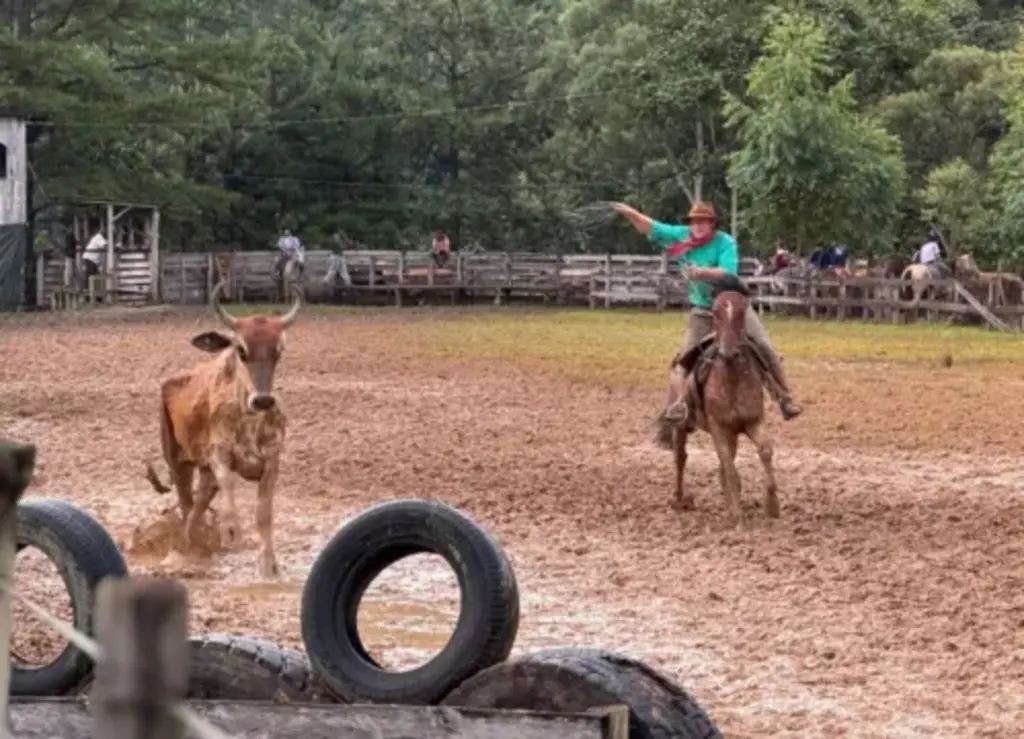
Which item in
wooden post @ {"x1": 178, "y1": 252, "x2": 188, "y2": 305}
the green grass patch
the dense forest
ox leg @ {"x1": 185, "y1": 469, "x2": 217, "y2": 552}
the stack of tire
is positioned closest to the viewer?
the stack of tire

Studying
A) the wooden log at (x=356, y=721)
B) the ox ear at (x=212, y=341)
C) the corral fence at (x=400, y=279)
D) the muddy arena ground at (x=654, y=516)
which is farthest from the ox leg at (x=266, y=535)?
the corral fence at (x=400, y=279)

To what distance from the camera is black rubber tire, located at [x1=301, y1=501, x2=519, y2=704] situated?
19.8 feet

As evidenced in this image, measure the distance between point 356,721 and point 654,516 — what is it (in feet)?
26.5

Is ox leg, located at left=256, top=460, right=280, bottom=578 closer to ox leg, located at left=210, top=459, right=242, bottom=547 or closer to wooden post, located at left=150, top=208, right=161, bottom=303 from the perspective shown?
ox leg, located at left=210, top=459, right=242, bottom=547

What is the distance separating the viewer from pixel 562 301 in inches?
2063

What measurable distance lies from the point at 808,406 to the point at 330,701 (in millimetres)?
15693

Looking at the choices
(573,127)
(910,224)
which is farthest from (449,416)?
(573,127)

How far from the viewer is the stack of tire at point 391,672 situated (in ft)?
17.9

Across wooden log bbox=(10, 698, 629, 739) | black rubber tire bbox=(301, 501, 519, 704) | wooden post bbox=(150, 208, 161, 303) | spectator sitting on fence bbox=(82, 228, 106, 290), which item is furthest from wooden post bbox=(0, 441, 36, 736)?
wooden post bbox=(150, 208, 161, 303)

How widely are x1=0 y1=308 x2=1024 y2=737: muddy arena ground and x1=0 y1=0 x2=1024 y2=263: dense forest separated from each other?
21.0 m

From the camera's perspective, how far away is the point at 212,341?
37.4 ft

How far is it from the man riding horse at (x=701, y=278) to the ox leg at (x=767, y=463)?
0.91 feet

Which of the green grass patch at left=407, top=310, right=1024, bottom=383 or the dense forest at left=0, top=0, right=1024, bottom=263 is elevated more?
the dense forest at left=0, top=0, right=1024, bottom=263

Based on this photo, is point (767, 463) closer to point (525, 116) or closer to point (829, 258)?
point (829, 258)
